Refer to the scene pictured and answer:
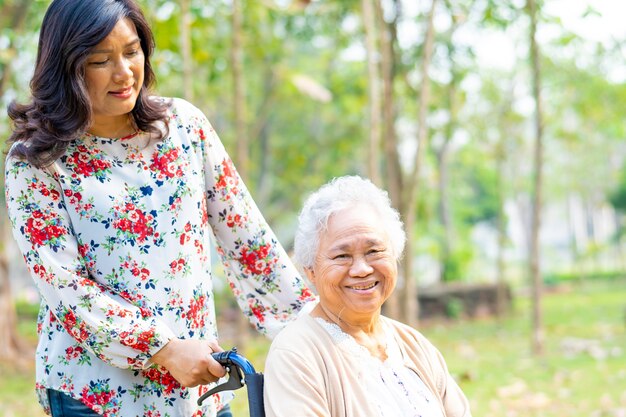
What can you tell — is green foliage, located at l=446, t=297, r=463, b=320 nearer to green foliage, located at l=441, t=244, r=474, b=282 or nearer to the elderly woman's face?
green foliage, located at l=441, t=244, r=474, b=282

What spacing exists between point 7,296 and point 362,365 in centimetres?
924

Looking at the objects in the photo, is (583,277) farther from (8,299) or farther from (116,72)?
(116,72)

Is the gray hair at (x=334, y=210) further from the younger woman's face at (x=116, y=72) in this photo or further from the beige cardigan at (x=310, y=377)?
the younger woman's face at (x=116, y=72)

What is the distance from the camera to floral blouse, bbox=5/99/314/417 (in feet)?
6.42

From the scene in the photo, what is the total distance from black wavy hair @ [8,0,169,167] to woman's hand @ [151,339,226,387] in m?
0.50

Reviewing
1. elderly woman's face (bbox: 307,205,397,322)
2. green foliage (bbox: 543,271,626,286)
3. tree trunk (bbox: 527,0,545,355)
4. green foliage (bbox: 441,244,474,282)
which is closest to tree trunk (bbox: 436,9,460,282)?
green foliage (bbox: 441,244,474,282)

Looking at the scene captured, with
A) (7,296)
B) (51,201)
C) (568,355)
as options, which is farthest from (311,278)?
(7,296)

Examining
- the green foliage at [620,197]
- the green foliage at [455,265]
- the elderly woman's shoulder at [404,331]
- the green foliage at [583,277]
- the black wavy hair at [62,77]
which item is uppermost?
the black wavy hair at [62,77]

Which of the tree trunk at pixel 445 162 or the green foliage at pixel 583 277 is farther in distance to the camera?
the green foliage at pixel 583 277

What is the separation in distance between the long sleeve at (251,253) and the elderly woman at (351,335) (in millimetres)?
117

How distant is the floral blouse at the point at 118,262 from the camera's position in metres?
1.96

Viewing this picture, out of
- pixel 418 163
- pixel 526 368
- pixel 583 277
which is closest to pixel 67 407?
pixel 418 163

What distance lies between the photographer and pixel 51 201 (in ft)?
6.56

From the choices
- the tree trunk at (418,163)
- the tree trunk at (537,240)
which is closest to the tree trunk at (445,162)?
the tree trunk at (537,240)
